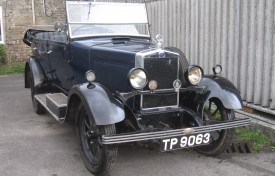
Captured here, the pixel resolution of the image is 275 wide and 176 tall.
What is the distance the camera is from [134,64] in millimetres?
4086

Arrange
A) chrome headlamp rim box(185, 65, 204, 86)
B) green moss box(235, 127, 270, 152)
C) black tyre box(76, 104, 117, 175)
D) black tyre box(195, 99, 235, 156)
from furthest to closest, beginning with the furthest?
green moss box(235, 127, 270, 152)
black tyre box(195, 99, 235, 156)
chrome headlamp rim box(185, 65, 204, 86)
black tyre box(76, 104, 117, 175)

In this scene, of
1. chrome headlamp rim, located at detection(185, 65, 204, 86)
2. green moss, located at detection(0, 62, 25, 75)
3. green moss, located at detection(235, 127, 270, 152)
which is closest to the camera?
chrome headlamp rim, located at detection(185, 65, 204, 86)

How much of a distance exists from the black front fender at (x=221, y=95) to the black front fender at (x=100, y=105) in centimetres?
110

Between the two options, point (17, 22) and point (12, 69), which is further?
point (17, 22)

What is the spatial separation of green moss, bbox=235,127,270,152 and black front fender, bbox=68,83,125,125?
216cm

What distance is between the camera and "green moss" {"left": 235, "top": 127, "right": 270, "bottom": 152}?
4.85m

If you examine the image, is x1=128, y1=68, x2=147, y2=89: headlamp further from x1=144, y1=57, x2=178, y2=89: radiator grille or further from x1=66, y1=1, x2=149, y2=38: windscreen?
x1=66, y1=1, x2=149, y2=38: windscreen

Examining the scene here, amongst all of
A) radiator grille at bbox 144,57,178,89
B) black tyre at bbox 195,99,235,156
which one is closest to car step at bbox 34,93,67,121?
radiator grille at bbox 144,57,178,89

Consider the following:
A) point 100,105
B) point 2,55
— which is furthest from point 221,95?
point 2,55

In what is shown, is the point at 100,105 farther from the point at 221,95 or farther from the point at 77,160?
the point at 221,95

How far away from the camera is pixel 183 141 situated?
3723mm

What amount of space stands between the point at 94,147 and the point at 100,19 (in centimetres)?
212

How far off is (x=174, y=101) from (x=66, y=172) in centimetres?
151

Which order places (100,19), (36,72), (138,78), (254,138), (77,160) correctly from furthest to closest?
(36,72) → (100,19) → (254,138) → (77,160) → (138,78)
